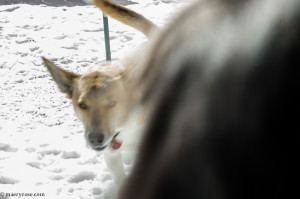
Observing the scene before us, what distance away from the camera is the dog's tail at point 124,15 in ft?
8.23

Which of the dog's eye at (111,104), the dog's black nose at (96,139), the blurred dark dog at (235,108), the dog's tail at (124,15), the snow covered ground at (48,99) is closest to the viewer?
the blurred dark dog at (235,108)

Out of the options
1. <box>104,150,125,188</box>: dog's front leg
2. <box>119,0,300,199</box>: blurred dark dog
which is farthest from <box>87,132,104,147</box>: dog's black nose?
<box>119,0,300,199</box>: blurred dark dog

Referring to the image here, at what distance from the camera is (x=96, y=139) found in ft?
7.22

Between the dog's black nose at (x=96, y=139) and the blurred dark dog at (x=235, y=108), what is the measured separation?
189cm

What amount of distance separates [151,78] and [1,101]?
470 cm

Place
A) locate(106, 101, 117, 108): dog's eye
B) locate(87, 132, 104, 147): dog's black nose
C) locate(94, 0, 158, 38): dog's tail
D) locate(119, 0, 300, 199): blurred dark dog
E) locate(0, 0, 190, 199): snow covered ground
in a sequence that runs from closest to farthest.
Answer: locate(119, 0, 300, 199): blurred dark dog, locate(87, 132, 104, 147): dog's black nose, locate(106, 101, 117, 108): dog's eye, locate(94, 0, 158, 38): dog's tail, locate(0, 0, 190, 199): snow covered ground

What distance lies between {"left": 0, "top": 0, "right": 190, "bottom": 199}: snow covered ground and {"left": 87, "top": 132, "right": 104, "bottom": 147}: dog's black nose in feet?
0.70

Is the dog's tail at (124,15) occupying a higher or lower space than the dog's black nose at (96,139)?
higher

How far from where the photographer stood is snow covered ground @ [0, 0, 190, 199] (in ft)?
10.4

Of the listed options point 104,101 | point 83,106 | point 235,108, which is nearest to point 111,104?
point 104,101

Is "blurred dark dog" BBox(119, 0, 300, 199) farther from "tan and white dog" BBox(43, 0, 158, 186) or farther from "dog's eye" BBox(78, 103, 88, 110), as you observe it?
"dog's eye" BBox(78, 103, 88, 110)

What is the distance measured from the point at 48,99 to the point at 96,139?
107 inches

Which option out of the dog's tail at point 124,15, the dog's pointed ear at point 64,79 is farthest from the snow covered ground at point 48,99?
the dog's pointed ear at point 64,79

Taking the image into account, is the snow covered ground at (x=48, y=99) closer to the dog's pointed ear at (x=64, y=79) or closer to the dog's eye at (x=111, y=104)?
the dog's eye at (x=111, y=104)
